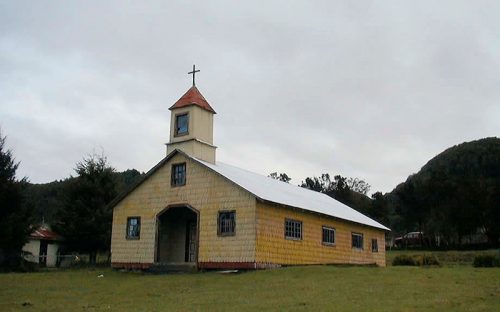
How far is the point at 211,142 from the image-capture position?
1330 inches

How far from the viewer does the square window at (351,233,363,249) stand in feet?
124

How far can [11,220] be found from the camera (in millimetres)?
36250

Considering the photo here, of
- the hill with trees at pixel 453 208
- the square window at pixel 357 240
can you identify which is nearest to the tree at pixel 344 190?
the hill with trees at pixel 453 208

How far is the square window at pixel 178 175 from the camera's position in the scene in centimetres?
3197

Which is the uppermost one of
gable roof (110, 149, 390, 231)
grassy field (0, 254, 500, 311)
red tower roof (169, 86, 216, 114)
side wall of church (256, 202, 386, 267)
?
red tower roof (169, 86, 216, 114)

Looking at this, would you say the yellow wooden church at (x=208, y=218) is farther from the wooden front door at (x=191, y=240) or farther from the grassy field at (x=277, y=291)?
the grassy field at (x=277, y=291)

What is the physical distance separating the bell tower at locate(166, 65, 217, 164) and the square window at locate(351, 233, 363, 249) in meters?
11.1

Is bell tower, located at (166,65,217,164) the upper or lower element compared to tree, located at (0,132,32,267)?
upper

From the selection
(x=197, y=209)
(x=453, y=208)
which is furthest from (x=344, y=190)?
(x=197, y=209)

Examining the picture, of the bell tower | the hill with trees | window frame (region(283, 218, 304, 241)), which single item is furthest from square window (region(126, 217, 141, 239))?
the hill with trees

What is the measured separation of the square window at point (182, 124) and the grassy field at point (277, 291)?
9010 millimetres

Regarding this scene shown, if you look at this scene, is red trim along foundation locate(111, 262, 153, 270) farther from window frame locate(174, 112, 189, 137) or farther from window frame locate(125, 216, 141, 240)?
window frame locate(174, 112, 189, 137)

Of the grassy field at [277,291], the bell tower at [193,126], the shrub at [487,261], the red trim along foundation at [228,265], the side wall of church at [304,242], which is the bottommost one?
the grassy field at [277,291]

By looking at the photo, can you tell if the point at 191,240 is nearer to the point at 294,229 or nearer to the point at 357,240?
the point at 294,229
